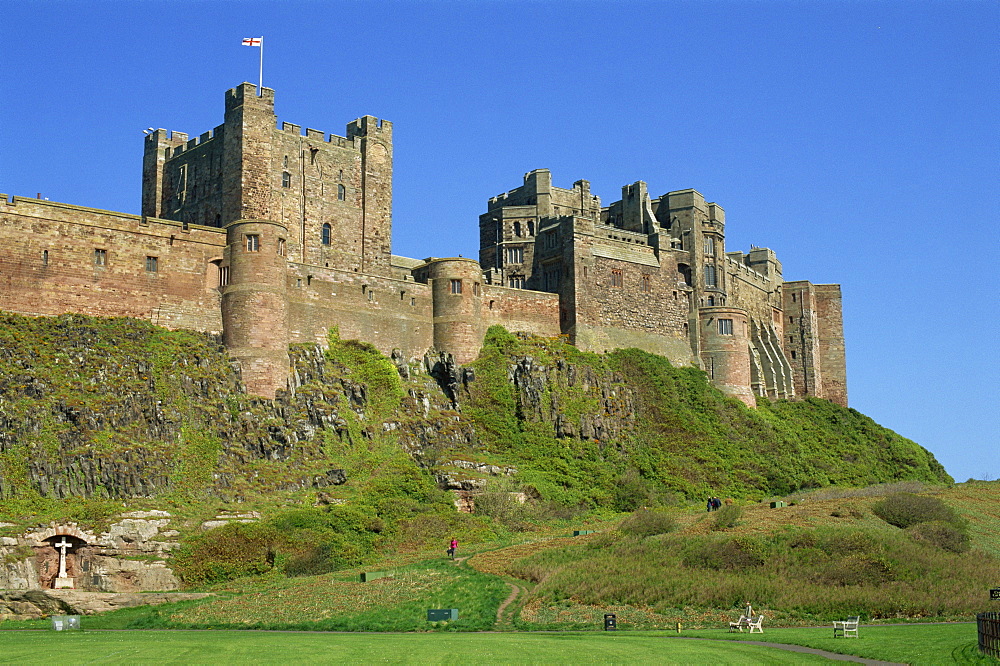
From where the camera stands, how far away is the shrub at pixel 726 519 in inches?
2003

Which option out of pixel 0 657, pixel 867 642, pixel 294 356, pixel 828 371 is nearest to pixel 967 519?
pixel 867 642

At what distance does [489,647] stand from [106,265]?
112 ft

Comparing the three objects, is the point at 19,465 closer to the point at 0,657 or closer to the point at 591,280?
the point at 0,657

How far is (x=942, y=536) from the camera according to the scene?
48094mm

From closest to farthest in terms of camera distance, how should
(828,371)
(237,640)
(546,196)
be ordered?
(237,640) < (546,196) < (828,371)

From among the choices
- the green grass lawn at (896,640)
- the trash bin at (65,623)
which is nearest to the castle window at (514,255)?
the trash bin at (65,623)

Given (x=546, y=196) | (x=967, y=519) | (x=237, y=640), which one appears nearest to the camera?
(x=237, y=640)

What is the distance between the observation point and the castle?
56906 millimetres

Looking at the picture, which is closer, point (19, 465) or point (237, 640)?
point (237, 640)

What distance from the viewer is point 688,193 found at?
86938mm

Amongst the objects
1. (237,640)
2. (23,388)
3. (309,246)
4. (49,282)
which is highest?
(309,246)

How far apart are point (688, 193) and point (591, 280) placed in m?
14.2

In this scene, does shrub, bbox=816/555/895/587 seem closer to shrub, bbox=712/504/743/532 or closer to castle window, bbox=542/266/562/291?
shrub, bbox=712/504/743/532

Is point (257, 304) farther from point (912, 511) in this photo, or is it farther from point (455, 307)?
point (912, 511)
